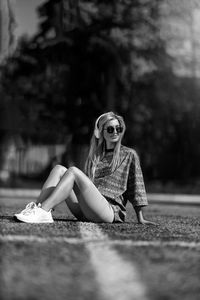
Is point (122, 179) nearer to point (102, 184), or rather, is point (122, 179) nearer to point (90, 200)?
point (102, 184)

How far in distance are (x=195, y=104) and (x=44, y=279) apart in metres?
16.4

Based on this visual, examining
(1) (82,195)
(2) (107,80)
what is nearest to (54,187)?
(1) (82,195)

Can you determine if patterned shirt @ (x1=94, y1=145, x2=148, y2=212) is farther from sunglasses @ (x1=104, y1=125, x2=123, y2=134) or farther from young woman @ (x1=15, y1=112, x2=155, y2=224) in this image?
sunglasses @ (x1=104, y1=125, x2=123, y2=134)

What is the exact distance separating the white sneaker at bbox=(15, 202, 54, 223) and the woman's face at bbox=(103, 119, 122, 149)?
68 cm

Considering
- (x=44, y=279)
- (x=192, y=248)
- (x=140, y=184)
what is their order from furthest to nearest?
(x=140, y=184)
(x=192, y=248)
(x=44, y=279)

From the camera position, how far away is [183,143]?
18141 mm

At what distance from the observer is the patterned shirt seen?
13.3 ft

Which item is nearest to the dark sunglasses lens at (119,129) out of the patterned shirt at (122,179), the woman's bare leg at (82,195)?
the patterned shirt at (122,179)

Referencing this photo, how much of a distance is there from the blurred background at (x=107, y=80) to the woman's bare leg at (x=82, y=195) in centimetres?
1337

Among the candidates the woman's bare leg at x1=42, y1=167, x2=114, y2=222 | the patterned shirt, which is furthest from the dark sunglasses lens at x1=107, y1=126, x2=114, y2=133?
the woman's bare leg at x1=42, y1=167, x2=114, y2=222

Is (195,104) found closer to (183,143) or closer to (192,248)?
(183,143)

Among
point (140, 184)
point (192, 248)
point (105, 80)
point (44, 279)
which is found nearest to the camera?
point (44, 279)

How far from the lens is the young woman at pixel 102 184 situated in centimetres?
386

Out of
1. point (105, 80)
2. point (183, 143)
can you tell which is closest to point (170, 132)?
point (183, 143)
